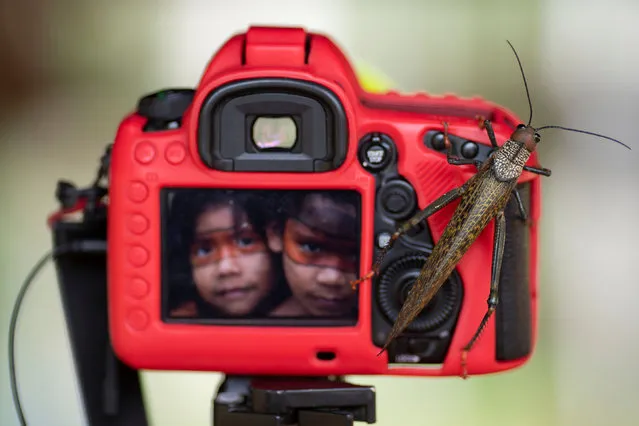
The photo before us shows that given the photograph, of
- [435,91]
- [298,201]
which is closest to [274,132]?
[298,201]

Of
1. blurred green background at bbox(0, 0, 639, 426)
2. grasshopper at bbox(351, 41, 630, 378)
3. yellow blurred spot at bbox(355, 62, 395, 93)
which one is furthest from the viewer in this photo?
blurred green background at bbox(0, 0, 639, 426)

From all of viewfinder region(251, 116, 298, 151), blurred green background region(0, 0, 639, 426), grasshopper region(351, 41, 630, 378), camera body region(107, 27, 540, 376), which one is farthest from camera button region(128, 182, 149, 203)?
blurred green background region(0, 0, 639, 426)

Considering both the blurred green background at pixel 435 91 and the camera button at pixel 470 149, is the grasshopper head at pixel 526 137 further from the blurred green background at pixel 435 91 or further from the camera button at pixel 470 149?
the blurred green background at pixel 435 91

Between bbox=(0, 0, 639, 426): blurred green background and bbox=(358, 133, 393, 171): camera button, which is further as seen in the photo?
bbox=(0, 0, 639, 426): blurred green background

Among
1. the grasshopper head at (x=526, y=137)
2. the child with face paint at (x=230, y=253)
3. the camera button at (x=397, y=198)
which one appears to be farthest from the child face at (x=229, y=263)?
the grasshopper head at (x=526, y=137)

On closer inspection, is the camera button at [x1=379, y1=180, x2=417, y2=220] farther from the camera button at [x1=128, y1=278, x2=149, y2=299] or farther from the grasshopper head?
the camera button at [x1=128, y1=278, x2=149, y2=299]

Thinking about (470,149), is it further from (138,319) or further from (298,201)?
(138,319)

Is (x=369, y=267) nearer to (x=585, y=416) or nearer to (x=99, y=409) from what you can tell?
(x=99, y=409)
